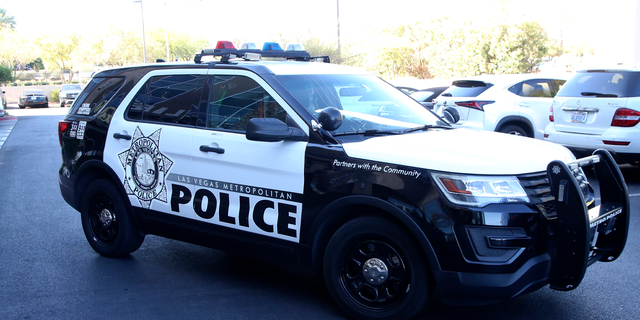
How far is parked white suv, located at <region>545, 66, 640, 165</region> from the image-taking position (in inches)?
311

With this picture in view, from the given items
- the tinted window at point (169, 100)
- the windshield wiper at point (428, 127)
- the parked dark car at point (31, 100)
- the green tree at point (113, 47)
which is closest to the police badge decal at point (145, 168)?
the tinted window at point (169, 100)

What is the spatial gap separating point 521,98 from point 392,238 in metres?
8.37

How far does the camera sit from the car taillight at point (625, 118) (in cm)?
785

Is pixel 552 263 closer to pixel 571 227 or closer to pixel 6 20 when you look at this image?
pixel 571 227

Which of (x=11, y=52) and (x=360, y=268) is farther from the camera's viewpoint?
(x=11, y=52)

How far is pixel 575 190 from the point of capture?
3193 millimetres

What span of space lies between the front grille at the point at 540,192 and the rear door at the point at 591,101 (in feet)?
17.9

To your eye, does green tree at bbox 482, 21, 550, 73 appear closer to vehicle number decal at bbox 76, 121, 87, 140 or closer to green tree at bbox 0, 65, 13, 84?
vehicle number decal at bbox 76, 121, 87, 140

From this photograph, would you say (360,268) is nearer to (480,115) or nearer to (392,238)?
(392,238)

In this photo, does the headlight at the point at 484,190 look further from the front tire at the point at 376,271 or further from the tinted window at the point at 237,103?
the tinted window at the point at 237,103

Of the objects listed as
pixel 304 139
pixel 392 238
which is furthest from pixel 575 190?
pixel 304 139

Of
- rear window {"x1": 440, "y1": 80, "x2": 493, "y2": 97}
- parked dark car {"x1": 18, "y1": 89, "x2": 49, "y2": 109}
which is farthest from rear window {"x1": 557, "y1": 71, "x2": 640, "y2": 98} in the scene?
parked dark car {"x1": 18, "y1": 89, "x2": 49, "y2": 109}

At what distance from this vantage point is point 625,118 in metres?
7.92

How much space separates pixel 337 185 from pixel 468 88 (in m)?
8.59
